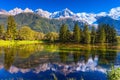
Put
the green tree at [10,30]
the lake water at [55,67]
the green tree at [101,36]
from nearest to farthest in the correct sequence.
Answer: the lake water at [55,67] < the green tree at [10,30] < the green tree at [101,36]

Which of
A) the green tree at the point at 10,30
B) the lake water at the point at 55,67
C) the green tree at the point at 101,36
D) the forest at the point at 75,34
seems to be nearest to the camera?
the lake water at the point at 55,67

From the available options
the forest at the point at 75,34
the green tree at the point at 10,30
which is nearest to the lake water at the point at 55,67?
the green tree at the point at 10,30

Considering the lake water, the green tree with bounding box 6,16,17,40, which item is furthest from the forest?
the lake water

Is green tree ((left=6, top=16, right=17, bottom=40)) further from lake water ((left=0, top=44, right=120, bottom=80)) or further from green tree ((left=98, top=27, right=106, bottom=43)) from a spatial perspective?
lake water ((left=0, top=44, right=120, bottom=80))

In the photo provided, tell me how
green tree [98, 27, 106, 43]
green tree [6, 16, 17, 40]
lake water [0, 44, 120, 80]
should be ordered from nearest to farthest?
lake water [0, 44, 120, 80], green tree [6, 16, 17, 40], green tree [98, 27, 106, 43]

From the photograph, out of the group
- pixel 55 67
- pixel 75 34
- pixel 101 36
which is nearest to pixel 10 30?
pixel 75 34

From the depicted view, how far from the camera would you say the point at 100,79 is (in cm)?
3362

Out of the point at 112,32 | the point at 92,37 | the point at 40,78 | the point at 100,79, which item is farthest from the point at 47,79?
the point at 112,32

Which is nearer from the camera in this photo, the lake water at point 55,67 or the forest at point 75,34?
the lake water at point 55,67

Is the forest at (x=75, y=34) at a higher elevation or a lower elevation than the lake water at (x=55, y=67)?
higher

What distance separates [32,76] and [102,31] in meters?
124

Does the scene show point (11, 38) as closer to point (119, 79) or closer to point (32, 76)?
point (32, 76)

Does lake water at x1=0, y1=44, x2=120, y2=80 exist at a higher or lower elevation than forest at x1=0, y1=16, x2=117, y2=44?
lower

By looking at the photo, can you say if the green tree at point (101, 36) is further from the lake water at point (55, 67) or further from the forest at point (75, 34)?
the lake water at point (55, 67)
